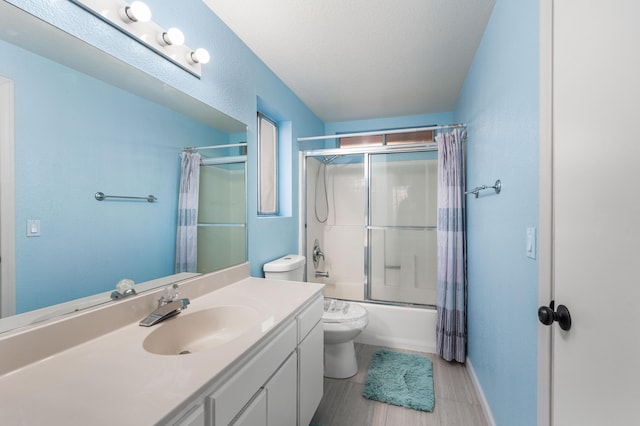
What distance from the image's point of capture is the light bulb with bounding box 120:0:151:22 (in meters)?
1.06

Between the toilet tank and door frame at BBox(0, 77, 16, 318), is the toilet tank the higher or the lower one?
the lower one

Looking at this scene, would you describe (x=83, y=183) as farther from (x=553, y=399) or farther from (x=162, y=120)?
(x=553, y=399)

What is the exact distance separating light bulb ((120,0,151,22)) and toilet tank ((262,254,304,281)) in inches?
61.8

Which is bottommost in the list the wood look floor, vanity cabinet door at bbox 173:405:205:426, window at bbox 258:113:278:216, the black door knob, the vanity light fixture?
the wood look floor

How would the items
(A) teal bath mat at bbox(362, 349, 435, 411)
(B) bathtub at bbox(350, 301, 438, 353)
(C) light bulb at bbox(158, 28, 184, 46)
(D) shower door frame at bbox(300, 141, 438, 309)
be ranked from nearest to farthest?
1. (C) light bulb at bbox(158, 28, 184, 46)
2. (A) teal bath mat at bbox(362, 349, 435, 411)
3. (B) bathtub at bbox(350, 301, 438, 353)
4. (D) shower door frame at bbox(300, 141, 438, 309)

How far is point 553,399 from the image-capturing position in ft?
2.91

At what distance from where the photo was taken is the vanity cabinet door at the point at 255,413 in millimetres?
853

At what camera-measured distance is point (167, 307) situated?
3.67 ft

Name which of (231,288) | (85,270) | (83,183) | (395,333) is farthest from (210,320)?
(395,333)

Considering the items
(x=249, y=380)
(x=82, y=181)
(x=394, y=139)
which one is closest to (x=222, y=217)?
(x=82, y=181)

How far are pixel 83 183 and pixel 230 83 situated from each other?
111cm

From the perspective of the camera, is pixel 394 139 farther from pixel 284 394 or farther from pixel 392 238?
pixel 284 394

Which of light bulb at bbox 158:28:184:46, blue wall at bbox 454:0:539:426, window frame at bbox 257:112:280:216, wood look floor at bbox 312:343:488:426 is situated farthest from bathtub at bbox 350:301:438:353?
light bulb at bbox 158:28:184:46

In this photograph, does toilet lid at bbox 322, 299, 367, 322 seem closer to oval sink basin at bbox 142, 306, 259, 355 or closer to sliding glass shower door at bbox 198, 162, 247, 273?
sliding glass shower door at bbox 198, 162, 247, 273
